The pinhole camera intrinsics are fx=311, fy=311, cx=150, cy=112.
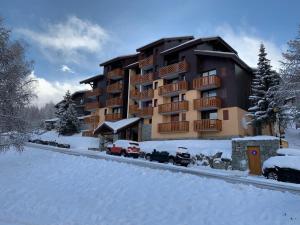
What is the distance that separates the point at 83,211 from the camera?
43.3 ft

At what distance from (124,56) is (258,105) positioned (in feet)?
87.2

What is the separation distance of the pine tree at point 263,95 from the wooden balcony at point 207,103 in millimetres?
3658

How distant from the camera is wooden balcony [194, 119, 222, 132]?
35.3 m

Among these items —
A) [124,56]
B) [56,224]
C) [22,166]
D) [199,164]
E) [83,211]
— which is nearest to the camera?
[56,224]

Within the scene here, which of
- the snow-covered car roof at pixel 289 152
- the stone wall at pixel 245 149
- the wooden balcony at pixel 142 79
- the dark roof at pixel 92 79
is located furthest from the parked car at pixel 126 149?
the dark roof at pixel 92 79

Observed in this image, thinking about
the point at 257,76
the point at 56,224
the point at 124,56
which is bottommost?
the point at 56,224

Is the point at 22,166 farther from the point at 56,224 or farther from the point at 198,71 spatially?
the point at 198,71

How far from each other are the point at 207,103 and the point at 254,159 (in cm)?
1151

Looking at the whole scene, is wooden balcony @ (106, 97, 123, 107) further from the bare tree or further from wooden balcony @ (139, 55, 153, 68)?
the bare tree

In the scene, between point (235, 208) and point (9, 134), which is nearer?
point (235, 208)

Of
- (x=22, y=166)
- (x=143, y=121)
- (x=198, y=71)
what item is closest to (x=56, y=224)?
(x=22, y=166)

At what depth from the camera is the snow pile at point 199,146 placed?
3044 centimetres

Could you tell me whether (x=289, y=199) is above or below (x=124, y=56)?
below

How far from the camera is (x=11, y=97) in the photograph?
65.1ft
